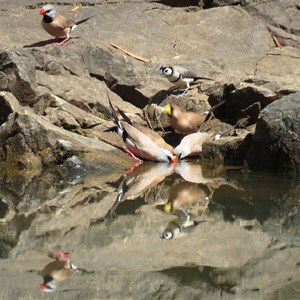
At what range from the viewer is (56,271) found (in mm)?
3654

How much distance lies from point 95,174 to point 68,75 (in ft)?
8.56

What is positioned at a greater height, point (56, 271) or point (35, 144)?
point (56, 271)

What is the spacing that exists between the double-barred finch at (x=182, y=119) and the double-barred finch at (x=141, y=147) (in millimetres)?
570

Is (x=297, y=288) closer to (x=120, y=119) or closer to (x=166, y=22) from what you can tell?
(x=120, y=119)

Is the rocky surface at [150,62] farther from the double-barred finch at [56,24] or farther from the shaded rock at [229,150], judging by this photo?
the double-barred finch at [56,24]

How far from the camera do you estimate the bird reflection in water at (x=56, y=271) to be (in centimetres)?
347

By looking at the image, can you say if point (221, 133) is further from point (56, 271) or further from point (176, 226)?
point (56, 271)

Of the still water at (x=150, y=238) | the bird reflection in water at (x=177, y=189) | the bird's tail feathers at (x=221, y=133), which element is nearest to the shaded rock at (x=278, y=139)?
the still water at (x=150, y=238)

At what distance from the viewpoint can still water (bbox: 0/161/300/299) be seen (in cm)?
353

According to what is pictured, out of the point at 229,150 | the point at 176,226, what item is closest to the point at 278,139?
the point at 229,150

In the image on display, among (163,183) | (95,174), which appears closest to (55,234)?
(163,183)

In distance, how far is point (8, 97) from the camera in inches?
336

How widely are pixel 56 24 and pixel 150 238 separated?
6.28m

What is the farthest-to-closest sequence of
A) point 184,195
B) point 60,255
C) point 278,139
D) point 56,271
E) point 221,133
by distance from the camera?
point 221,133
point 278,139
point 184,195
point 60,255
point 56,271
